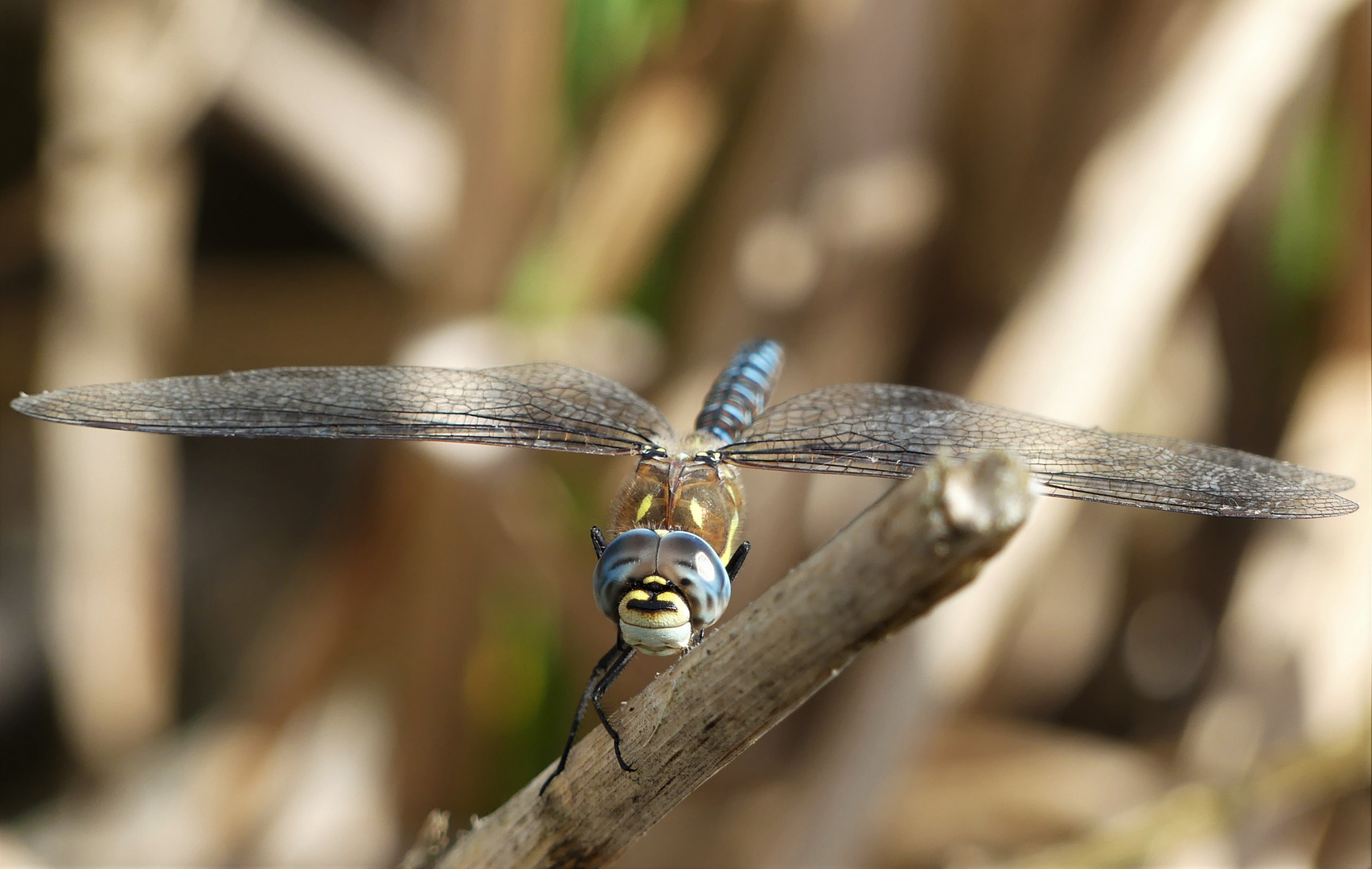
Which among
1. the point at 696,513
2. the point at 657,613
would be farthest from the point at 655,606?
the point at 696,513

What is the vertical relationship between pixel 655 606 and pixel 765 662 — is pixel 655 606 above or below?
above

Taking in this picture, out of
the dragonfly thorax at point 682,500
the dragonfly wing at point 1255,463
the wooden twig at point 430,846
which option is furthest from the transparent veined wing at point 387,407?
the dragonfly wing at point 1255,463

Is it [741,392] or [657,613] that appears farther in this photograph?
[741,392]

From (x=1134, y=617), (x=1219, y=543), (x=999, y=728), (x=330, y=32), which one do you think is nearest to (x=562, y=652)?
(x=999, y=728)

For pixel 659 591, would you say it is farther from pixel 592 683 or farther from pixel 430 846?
pixel 430 846

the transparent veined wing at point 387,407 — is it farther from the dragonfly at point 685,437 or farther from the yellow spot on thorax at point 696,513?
the yellow spot on thorax at point 696,513

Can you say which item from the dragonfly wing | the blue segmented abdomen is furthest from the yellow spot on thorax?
the dragonfly wing
